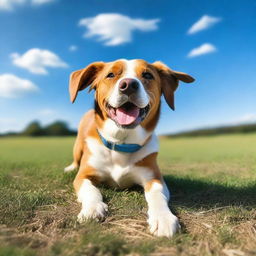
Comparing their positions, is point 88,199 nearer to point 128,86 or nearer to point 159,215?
point 159,215

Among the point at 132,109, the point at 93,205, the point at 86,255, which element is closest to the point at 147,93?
the point at 132,109

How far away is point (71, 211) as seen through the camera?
3.67 m

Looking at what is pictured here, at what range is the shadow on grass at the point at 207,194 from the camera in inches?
165

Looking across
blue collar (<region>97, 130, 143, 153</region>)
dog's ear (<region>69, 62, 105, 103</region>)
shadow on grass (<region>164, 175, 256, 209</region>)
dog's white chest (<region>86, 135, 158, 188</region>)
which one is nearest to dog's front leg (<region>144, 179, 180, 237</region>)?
shadow on grass (<region>164, 175, 256, 209</region>)

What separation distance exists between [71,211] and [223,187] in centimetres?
255

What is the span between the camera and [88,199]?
12.4 feet

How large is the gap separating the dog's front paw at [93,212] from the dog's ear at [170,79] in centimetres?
194

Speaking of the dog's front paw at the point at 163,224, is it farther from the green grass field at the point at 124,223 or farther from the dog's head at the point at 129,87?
the dog's head at the point at 129,87

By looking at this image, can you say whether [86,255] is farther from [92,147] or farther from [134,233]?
[92,147]

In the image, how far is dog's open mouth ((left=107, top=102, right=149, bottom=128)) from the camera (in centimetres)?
415

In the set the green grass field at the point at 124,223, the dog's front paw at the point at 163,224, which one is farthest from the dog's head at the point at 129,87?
the dog's front paw at the point at 163,224

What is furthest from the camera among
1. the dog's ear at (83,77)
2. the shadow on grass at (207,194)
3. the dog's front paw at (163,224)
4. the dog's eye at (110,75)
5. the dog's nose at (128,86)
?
the dog's ear at (83,77)

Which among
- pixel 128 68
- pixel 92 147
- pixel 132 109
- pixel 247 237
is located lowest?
pixel 247 237

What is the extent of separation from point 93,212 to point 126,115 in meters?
1.31
